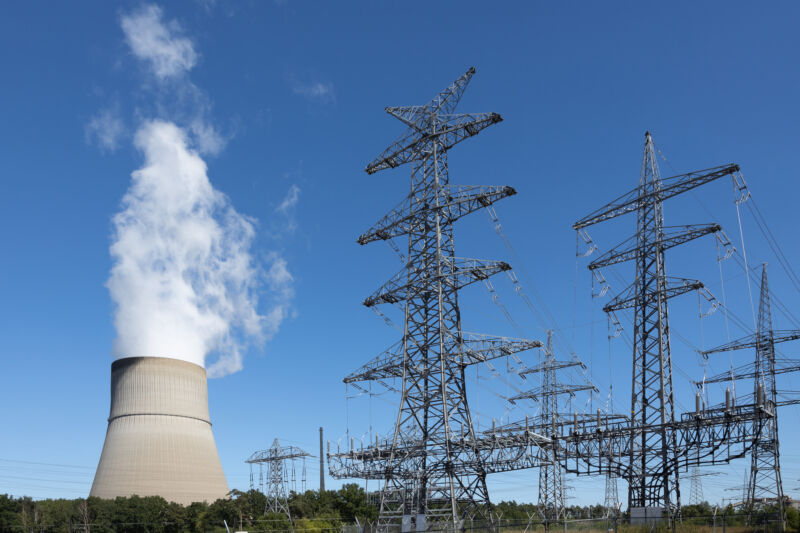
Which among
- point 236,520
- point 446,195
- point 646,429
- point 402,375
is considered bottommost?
point 236,520

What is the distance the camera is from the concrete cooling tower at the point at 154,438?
207 feet

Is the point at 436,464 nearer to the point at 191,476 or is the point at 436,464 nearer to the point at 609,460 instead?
the point at 609,460

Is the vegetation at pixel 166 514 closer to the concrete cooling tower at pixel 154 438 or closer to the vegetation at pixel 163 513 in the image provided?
the vegetation at pixel 163 513

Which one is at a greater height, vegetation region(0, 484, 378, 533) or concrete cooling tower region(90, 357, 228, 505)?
concrete cooling tower region(90, 357, 228, 505)

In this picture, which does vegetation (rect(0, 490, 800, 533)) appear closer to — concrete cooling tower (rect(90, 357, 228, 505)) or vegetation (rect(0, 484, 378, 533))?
vegetation (rect(0, 484, 378, 533))

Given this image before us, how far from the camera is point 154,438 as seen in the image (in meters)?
62.8

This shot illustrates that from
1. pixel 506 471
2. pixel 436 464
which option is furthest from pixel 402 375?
pixel 506 471

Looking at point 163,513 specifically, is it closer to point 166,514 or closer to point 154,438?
point 166,514

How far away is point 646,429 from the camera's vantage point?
27.4 m

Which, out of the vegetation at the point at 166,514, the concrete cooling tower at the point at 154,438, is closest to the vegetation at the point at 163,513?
the vegetation at the point at 166,514

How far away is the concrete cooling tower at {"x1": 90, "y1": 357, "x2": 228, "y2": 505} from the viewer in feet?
207

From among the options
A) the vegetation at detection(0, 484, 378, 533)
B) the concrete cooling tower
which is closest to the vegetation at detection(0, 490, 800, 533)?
the vegetation at detection(0, 484, 378, 533)

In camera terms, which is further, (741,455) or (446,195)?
(446,195)

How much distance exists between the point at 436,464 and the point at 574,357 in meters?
21.1
